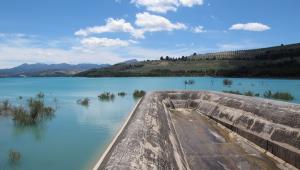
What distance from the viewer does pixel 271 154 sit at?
1029 centimetres

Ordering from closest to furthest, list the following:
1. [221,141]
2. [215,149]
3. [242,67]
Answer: [215,149]
[221,141]
[242,67]

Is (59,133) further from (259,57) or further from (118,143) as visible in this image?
(259,57)

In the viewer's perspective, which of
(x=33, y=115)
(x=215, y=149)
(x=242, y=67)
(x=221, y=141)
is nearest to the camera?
(x=215, y=149)

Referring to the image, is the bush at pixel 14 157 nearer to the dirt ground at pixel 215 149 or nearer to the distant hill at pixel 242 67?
the dirt ground at pixel 215 149

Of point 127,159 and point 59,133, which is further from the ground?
point 127,159

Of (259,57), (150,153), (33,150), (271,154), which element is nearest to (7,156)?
(33,150)

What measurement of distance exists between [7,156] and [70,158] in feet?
6.86

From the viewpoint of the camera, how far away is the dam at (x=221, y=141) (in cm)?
733

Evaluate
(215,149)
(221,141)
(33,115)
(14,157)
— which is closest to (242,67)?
(33,115)

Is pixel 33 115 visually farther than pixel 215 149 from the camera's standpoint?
Yes

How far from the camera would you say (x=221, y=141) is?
40.6 feet

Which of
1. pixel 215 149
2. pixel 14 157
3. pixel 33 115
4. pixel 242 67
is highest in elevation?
pixel 242 67

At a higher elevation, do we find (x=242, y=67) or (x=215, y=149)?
(x=242, y=67)

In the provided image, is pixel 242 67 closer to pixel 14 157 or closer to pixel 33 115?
pixel 33 115
